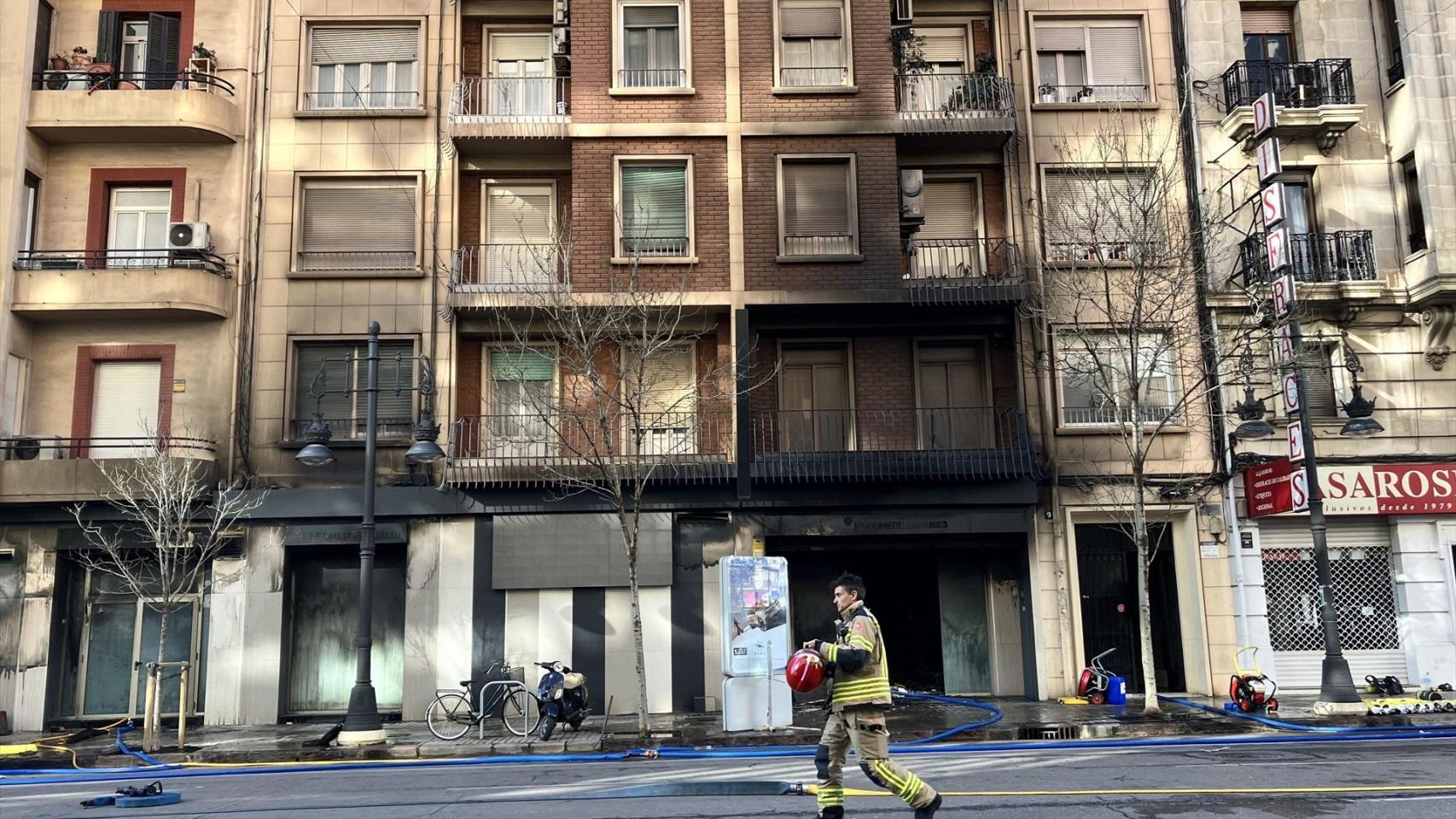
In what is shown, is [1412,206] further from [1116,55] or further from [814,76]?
[814,76]

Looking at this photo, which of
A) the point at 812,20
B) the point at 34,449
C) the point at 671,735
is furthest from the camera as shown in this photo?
the point at 812,20

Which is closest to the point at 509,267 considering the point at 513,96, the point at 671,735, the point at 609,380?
the point at 609,380

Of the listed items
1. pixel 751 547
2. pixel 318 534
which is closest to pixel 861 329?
pixel 751 547

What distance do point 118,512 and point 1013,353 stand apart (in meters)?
16.0

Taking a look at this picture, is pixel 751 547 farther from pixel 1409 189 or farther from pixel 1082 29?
pixel 1409 189

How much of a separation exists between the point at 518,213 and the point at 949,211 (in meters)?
8.28

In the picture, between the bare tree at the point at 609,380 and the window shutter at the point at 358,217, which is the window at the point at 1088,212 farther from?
the window shutter at the point at 358,217

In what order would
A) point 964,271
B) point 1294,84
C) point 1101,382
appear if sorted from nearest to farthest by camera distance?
point 1101,382, point 964,271, point 1294,84

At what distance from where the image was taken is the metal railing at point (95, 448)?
1836cm

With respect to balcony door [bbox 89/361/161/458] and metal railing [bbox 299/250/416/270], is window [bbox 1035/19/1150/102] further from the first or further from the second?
balcony door [bbox 89/361/161/458]

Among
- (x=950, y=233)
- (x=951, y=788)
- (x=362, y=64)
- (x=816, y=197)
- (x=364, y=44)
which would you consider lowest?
(x=951, y=788)

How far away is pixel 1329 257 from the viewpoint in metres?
19.4

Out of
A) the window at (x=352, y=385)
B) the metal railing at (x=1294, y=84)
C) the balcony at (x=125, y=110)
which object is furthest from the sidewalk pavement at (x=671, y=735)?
the metal railing at (x=1294, y=84)

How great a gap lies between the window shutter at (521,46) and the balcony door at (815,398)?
7592 millimetres
